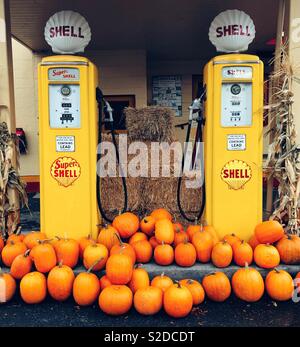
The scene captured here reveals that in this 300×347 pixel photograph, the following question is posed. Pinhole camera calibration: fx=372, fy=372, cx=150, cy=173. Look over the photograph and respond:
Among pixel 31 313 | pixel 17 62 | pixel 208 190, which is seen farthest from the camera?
pixel 17 62

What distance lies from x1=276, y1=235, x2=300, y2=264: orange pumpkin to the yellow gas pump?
1.94 meters

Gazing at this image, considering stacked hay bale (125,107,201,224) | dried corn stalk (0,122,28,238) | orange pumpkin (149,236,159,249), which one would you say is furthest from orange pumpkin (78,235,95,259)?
stacked hay bale (125,107,201,224)

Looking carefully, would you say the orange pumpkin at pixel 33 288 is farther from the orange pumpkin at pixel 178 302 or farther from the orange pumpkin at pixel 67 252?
the orange pumpkin at pixel 178 302

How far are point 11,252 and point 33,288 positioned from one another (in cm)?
54

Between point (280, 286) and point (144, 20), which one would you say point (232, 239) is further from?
point (144, 20)

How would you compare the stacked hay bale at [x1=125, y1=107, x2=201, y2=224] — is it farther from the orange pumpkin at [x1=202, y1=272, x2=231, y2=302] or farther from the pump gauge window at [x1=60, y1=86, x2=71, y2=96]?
the orange pumpkin at [x1=202, y1=272, x2=231, y2=302]

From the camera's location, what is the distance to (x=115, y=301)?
124 inches

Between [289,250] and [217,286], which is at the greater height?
[289,250]

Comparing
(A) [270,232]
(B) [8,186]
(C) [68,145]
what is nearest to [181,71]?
(C) [68,145]

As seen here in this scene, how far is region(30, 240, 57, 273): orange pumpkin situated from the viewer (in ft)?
11.4

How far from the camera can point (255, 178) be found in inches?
157
